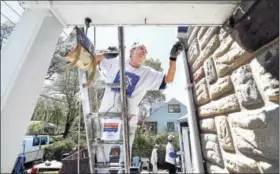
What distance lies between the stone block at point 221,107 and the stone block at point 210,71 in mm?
163

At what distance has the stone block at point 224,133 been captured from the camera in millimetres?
1338

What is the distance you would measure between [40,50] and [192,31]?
5.20 ft

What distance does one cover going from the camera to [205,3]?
3.47ft

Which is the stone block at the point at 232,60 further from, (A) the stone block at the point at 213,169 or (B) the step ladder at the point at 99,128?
(B) the step ladder at the point at 99,128

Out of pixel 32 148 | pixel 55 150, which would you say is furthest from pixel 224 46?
pixel 55 150

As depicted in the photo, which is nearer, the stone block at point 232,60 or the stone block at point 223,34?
the stone block at point 232,60

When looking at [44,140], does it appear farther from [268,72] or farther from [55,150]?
[268,72]

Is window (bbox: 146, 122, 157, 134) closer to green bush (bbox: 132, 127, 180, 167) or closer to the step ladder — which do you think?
green bush (bbox: 132, 127, 180, 167)

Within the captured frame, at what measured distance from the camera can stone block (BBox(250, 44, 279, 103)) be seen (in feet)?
2.88

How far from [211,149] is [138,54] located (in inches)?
60.9

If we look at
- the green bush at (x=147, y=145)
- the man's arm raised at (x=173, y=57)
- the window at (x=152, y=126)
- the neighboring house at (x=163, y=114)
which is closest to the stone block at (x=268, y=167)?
the man's arm raised at (x=173, y=57)

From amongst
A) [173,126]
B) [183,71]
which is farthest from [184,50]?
[173,126]

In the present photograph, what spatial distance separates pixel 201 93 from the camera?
182cm

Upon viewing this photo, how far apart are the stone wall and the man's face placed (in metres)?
0.89
